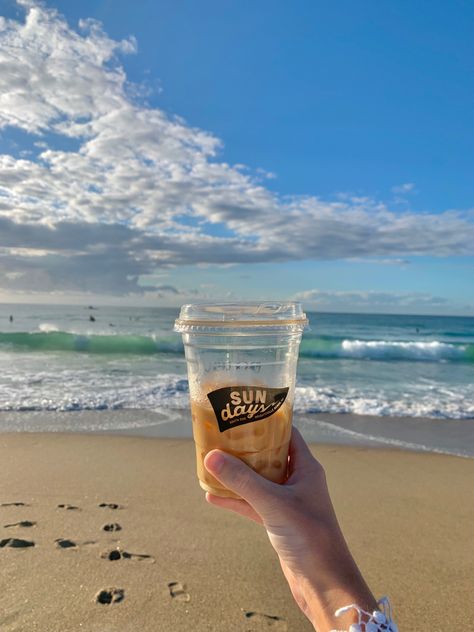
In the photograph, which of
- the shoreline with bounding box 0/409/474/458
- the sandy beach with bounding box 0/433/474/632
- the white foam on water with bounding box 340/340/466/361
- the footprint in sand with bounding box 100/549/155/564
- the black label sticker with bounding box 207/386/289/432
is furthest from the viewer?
the white foam on water with bounding box 340/340/466/361

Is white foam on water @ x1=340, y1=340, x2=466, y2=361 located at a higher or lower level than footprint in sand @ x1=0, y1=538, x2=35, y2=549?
lower

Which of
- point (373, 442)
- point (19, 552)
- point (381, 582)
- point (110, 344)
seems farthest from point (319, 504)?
point (110, 344)

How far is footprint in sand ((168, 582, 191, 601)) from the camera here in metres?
2.88

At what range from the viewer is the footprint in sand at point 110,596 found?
2.84 m

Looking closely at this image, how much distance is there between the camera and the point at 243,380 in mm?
1726

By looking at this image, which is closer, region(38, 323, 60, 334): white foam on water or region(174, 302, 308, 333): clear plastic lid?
region(174, 302, 308, 333): clear plastic lid

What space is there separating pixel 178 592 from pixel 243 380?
78.3 inches

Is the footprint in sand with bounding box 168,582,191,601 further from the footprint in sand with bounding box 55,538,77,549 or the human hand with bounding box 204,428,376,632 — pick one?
the human hand with bounding box 204,428,376,632

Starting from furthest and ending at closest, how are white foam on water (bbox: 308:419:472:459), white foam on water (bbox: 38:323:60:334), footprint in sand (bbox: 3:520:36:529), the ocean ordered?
1. white foam on water (bbox: 38:323:60:334)
2. the ocean
3. white foam on water (bbox: 308:419:472:459)
4. footprint in sand (bbox: 3:520:36:529)

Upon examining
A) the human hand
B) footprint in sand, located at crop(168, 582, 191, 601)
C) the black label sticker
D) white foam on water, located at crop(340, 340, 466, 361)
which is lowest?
white foam on water, located at crop(340, 340, 466, 361)

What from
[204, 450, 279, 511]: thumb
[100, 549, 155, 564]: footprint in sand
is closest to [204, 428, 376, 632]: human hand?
[204, 450, 279, 511]: thumb

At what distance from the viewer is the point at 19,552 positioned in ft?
10.8

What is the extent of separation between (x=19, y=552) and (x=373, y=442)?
16.6 ft

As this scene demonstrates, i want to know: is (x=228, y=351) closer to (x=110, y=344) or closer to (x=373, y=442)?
(x=373, y=442)
